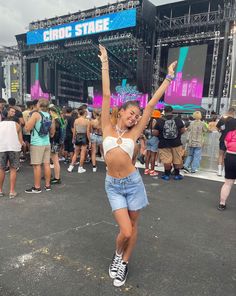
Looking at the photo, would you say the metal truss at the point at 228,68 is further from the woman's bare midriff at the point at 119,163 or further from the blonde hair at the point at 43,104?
the woman's bare midriff at the point at 119,163

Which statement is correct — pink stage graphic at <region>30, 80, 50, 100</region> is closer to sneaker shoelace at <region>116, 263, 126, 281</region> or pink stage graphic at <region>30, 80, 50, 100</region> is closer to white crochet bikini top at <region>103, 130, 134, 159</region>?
white crochet bikini top at <region>103, 130, 134, 159</region>

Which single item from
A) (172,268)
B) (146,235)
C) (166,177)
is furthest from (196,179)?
(172,268)

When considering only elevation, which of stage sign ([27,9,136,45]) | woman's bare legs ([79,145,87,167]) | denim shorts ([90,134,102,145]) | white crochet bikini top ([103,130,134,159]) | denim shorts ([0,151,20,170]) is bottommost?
woman's bare legs ([79,145,87,167])

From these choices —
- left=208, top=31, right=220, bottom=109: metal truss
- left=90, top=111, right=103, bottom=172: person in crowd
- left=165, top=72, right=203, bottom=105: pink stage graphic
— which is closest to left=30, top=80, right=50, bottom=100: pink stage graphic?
left=165, top=72, right=203, bottom=105: pink stage graphic

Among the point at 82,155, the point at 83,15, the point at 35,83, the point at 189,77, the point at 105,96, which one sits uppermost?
the point at 83,15

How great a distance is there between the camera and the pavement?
245cm

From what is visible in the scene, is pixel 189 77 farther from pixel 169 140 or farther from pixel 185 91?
pixel 169 140

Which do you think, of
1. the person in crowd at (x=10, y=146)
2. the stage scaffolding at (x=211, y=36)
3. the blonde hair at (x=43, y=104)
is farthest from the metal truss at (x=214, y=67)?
the person in crowd at (x=10, y=146)

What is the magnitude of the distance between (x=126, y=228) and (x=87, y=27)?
76.8 feet

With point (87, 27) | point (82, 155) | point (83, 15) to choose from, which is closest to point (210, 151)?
point (82, 155)

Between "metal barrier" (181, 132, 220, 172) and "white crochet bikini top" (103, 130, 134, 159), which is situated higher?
"white crochet bikini top" (103, 130, 134, 159)

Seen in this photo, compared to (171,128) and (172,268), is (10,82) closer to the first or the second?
(171,128)

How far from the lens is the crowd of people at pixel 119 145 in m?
2.41

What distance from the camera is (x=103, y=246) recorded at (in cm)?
318
